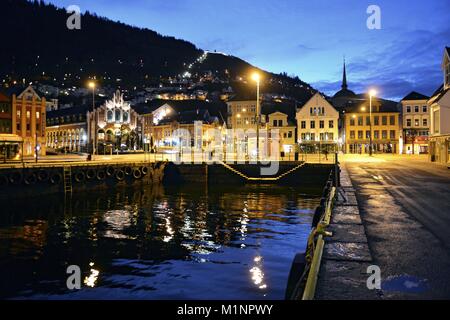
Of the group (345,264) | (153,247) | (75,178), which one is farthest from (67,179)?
(345,264)

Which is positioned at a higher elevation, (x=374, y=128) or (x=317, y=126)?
(x=317, y=126)

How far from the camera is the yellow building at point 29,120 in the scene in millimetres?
80875

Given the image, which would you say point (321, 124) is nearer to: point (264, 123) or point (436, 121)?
point (264, 123)

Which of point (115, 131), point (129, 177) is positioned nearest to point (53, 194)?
point (129, 177)

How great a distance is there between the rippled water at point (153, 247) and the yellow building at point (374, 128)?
63178mm

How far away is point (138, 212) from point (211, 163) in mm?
26196

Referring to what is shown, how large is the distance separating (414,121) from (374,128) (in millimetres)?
8260

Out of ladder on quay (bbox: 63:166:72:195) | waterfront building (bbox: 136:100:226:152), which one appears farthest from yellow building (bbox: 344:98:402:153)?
ladder on quay (bbox: 63:166:72:195)

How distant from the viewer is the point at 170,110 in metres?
128

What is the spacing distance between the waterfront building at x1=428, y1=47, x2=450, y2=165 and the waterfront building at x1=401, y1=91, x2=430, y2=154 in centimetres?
3892

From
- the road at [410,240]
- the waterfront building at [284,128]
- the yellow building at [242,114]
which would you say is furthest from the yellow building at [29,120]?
the road at [410,240]

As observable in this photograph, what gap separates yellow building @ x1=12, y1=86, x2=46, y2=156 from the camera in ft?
265

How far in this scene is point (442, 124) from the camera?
52.5m

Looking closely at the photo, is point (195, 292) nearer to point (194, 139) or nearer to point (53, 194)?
point (53, 194)
